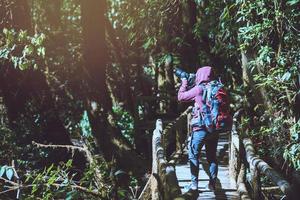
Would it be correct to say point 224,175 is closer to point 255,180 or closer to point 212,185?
point 212,185

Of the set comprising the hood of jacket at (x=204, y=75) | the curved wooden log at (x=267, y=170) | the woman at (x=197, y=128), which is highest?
the hood of jacket at (x=204, y=75)

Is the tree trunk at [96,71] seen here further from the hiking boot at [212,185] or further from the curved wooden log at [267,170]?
the curved wooden log at [267,170]

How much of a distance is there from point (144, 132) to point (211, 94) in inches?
350

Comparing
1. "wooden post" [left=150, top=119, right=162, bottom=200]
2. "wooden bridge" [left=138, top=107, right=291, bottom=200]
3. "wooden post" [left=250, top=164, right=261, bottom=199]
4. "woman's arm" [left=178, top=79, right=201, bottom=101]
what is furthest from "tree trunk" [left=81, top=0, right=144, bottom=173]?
"wooden post" [left=250, top=164, right=261, bottom=199]

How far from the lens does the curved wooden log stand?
324 centimetres

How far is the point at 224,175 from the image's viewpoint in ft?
26.3

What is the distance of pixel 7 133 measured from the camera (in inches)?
503

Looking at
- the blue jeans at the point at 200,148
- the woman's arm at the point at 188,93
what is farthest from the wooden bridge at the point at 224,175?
the woman's arm at the point at 188,93

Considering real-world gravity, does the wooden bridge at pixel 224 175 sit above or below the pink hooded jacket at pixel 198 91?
below

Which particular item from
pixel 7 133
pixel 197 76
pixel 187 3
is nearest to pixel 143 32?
pixel 187 3

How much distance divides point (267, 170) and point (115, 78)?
1502cm

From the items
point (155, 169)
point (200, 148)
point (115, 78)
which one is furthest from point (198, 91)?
point (115, 78)

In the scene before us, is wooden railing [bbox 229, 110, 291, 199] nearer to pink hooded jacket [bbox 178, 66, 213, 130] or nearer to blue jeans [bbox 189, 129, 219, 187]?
blue jeans [bbox 189, 129, 219, 187]

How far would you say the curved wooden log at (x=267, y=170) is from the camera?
324 cm
